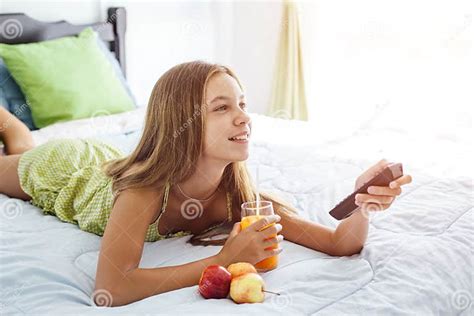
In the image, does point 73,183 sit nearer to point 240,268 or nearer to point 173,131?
point 173,131

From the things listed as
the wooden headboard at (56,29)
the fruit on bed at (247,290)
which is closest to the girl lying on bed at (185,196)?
the fruit on bed at (247,290)

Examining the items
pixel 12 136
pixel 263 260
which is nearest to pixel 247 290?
pixel 263 260

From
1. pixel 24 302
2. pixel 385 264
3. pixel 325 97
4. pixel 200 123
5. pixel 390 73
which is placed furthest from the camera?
pixel 325 97

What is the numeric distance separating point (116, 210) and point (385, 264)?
0.55 metres

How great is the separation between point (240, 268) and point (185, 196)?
0.38 meters

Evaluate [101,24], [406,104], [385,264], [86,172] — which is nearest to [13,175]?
[86,172]

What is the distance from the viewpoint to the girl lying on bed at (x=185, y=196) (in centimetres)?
124

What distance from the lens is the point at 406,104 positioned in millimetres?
3281

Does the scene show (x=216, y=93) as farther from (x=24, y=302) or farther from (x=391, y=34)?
(x=391, y=34)

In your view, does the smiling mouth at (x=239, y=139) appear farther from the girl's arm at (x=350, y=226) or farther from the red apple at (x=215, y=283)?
the red apple at (x=215, y=283)

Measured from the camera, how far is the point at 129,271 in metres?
1.23

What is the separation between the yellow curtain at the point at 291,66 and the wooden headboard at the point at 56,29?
0.96m

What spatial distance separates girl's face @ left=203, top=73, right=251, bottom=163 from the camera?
1.39 meters

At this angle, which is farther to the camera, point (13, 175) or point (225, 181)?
point (13, 175)
